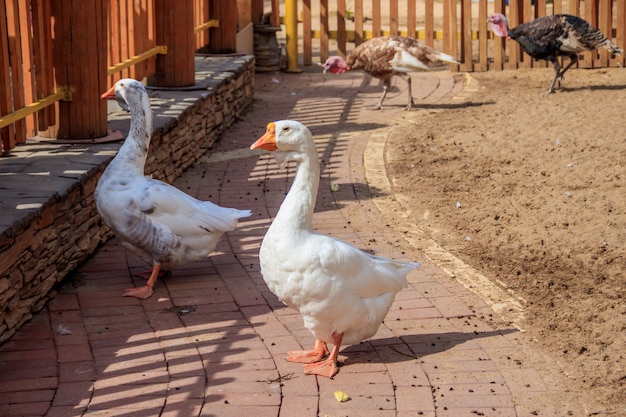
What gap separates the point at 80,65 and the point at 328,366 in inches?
147

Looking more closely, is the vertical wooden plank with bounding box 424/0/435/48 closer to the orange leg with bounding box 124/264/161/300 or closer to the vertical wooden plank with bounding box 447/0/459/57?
the vertical wooden plank with bounding box 447/0/459/57

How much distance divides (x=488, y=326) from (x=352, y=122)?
6267 mm

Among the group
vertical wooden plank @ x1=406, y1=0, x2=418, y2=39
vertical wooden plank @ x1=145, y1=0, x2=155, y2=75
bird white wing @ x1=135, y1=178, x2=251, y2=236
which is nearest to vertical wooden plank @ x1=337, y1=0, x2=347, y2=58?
vertical wooden plank @ x1=406, y1=0, x2=418, y2=39

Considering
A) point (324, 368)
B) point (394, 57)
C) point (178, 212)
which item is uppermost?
point (394, 57)

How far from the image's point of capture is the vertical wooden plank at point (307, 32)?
1511 cm

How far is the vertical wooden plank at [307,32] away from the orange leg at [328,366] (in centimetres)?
1083

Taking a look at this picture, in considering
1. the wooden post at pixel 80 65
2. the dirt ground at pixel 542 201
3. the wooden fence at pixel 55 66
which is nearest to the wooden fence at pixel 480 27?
the dirt ground at pixel 542 201

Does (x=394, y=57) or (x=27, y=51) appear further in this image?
(x=394, y=57)

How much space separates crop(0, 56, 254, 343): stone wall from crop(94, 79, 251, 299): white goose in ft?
1.05

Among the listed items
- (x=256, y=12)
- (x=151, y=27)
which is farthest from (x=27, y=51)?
(x=256, y=12)

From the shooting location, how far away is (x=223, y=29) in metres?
12.6

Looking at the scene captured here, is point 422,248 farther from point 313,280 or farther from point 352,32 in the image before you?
point 352,32

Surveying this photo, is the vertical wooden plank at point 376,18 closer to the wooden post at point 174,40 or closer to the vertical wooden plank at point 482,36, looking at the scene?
the vertical wooden plank at point 482,36

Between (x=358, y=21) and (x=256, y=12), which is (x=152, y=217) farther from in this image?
(x=358, y=21)
